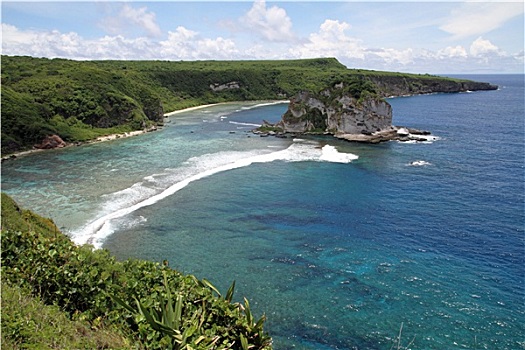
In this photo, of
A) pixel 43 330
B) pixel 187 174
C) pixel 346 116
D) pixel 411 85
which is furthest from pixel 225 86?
pixel 43 330

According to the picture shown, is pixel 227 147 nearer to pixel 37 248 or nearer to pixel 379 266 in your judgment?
pixel 379 266

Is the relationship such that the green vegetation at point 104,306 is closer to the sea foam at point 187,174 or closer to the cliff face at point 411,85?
the sea foam at point 187,174

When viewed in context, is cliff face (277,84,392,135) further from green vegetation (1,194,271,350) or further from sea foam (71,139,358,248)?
green vegetation (1,194,271,350)

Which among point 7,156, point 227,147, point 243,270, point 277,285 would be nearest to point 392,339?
point 277,285

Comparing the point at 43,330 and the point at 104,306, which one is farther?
the point at 104,306

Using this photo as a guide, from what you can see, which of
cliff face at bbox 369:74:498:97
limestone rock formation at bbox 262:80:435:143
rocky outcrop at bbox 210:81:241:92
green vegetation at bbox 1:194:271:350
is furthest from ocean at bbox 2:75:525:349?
cliff face at bbox 369:74:498:97

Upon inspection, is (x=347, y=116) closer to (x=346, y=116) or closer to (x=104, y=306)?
(x=346, y=116)
